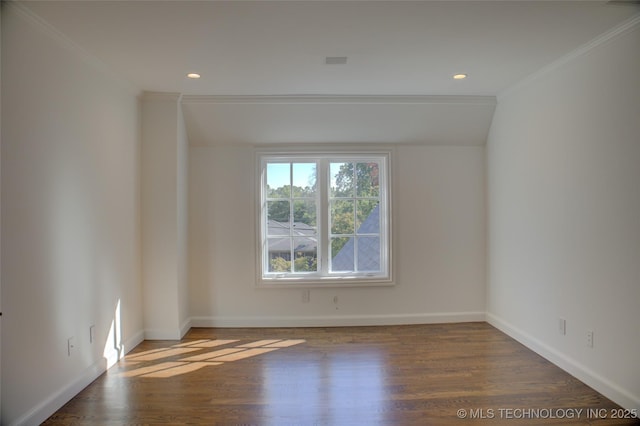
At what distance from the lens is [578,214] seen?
262 cm

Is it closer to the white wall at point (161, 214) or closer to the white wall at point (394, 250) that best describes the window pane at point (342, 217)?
Answer: the white wall at point (394, 250)

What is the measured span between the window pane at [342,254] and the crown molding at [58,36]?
2.50 m

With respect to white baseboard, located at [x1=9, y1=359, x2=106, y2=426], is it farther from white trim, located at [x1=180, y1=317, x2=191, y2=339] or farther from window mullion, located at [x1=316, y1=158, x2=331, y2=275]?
window mullion, located at [x1=316, y1=158, x2=331, y2=275]

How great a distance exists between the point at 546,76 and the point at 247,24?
2.36 metres

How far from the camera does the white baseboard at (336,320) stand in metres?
3.84

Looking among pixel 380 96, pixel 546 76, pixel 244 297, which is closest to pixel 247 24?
pixel 380 96

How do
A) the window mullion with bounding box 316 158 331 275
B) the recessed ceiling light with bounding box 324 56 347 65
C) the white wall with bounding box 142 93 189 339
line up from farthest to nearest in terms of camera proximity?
the window mullion with bounding box 316 158 331 275, the white wall with bounding box 142 93 189 339, the recessed ceiling light with bounding box 324 56 347 65

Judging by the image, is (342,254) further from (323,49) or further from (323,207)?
(323,49)

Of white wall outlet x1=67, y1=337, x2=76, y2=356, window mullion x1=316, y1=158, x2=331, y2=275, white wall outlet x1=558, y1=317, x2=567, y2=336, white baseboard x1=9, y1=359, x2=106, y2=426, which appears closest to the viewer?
white baseboard x1=9, y1=359, x2=106, y2=426

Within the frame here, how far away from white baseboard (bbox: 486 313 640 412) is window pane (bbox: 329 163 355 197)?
Answer: 6.67 ft

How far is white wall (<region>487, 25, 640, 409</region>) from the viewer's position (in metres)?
2.24

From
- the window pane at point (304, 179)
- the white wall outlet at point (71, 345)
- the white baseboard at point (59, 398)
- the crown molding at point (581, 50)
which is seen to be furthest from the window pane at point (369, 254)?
the white wall outlet at point (71, 345)

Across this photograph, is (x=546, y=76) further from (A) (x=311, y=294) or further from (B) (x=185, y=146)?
(B) (x=185, y=146)

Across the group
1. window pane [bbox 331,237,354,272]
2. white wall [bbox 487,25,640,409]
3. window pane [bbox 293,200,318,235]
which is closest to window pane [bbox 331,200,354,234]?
window pane [bbox 331,237,354,272]
